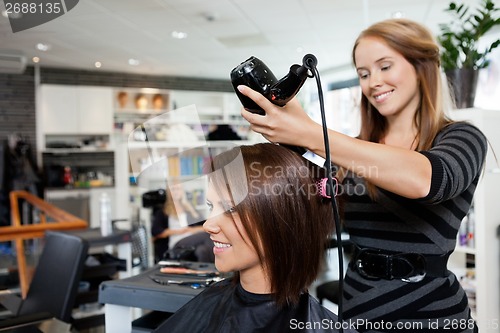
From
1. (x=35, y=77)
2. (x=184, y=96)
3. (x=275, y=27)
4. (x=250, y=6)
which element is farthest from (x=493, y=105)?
(x=35, y=77)

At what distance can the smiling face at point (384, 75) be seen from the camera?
95 cm

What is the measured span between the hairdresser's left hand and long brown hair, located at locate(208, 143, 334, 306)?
0.51 feet

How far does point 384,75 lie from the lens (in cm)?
95

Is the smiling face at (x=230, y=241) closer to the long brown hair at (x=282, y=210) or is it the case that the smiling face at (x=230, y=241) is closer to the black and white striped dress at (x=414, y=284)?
the long brown hair at (x=282, y=210)

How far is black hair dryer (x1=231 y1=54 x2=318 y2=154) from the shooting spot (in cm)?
A: 59

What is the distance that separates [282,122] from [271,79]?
0.21ft

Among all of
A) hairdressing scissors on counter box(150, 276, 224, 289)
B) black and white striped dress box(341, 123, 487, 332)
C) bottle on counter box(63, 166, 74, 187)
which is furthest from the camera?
bottle on counter box(63, 166, 74, 187)

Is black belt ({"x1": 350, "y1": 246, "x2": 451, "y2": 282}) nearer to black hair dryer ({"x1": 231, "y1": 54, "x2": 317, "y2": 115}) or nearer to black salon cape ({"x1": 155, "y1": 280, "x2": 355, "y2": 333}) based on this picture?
black salon cape ({"x1": 155, "y1": 280, "x2": 355, "y2": 333})

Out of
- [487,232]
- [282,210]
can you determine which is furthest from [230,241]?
[487,232]

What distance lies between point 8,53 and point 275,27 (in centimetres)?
360

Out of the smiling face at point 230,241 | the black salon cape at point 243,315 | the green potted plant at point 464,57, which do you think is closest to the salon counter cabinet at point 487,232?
the green potted plant at point 464,57

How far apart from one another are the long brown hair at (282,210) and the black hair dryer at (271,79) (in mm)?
212

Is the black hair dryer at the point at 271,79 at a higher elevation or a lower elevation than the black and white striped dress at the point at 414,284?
higher

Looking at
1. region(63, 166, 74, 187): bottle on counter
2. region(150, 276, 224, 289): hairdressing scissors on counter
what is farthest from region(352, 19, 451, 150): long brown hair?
region(63, 166, 74, 187): bottle on counter
